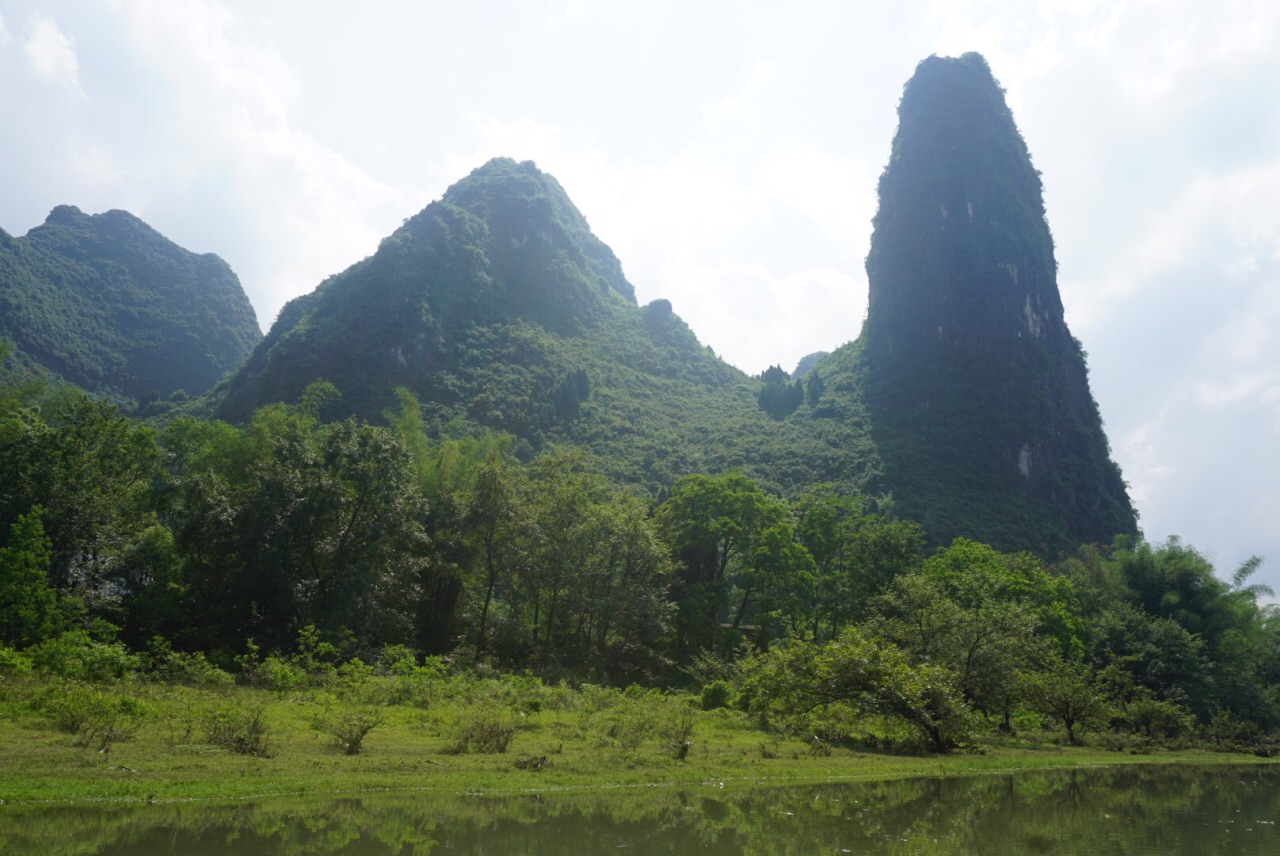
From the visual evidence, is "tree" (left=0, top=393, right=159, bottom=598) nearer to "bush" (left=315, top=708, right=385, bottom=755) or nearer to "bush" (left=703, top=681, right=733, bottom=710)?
"bush" (left=315, top=708, right=385, bottom=755)

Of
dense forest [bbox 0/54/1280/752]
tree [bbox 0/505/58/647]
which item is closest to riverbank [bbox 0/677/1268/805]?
dense forest [bbox 0/54/1280/752]

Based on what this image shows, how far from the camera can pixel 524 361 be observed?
318 feet

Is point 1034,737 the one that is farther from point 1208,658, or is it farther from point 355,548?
point 355,548

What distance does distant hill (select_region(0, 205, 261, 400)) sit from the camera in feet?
325

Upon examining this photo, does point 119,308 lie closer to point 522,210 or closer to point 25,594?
point 522,210

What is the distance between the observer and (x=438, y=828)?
952 cm

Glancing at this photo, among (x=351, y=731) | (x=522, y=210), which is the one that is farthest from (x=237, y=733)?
(x=522, y=210)

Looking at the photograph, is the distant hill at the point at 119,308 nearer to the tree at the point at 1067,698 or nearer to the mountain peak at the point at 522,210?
the mountain peak at the point at 522,210

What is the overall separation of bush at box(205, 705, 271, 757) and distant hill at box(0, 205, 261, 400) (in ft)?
327

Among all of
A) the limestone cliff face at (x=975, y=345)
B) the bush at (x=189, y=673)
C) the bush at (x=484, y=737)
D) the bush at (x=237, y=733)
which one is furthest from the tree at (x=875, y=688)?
the limestone cliff face at (x=975, y=345)

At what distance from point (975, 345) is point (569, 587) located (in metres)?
91.2

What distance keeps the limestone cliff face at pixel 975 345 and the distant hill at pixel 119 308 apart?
10530 cm

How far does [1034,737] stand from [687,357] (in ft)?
319

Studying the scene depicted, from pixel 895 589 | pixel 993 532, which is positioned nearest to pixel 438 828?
pixel 895 589
